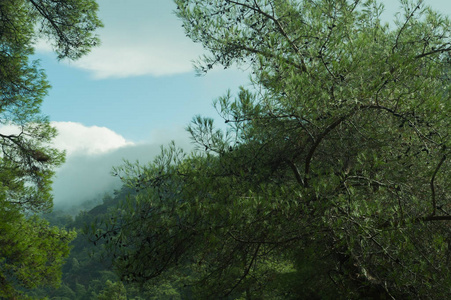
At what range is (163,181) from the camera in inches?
224

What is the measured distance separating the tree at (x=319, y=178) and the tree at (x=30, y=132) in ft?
20.2

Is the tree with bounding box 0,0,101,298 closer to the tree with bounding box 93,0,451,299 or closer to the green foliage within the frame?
the green foliage

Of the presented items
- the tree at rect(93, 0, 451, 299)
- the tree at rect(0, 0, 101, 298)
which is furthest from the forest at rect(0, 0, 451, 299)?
the tree at rect(0, 0, 101, 298)

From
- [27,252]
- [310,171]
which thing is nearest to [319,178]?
[310,171]

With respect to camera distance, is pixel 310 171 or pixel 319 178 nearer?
pixel 319 178

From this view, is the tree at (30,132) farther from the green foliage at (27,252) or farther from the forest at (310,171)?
the forest at (310,171)

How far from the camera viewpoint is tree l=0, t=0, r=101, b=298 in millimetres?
10125

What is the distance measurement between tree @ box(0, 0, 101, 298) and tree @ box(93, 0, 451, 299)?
616cm

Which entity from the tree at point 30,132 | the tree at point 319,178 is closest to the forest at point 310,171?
the tree at point 319,178

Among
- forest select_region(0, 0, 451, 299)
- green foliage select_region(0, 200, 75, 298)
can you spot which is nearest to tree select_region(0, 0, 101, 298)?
green foliage select_region(0, 200, 75, 298)

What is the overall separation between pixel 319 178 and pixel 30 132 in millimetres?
10262

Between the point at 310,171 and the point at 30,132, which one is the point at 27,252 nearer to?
the point at 30,132

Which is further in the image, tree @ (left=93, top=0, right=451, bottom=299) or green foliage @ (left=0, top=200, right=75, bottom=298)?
green foliage @ (left=0, top=200, right=75, bottom=298)

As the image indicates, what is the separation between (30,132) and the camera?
1197cm
